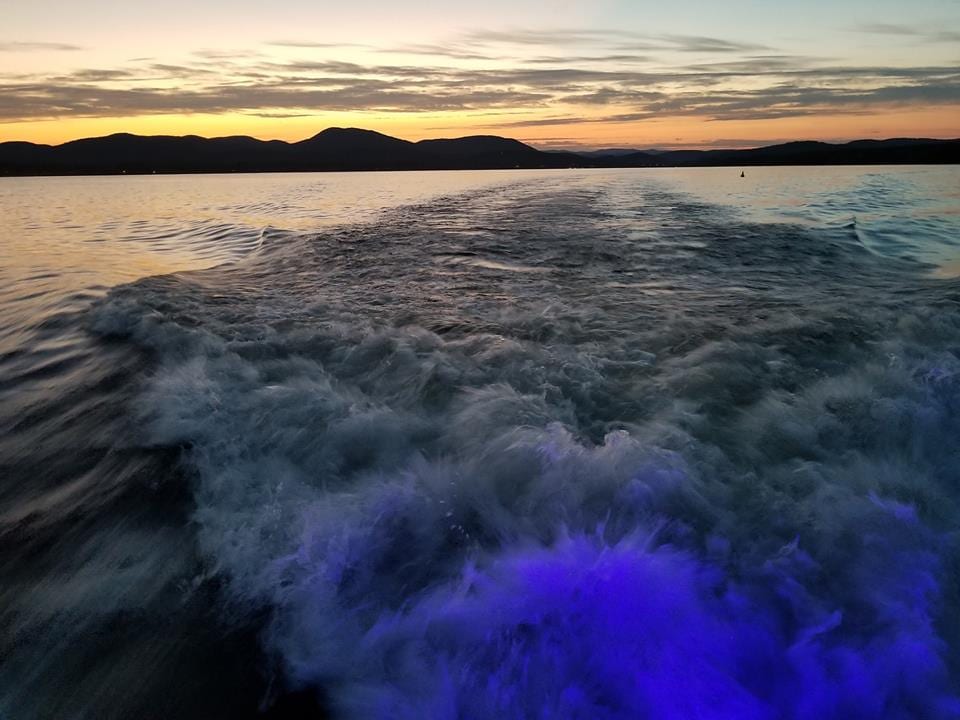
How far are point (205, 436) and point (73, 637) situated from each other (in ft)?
6.14

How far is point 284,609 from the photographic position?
9.11ft

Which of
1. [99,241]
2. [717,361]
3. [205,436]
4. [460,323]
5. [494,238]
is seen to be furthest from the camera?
[99,241]

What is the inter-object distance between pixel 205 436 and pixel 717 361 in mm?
4696

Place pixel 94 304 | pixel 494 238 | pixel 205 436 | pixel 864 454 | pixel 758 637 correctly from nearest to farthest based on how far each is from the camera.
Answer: pixel 758 637 < pixel 864 454 < pixel 205 436 < pixel 94 304 < pixel 494 238

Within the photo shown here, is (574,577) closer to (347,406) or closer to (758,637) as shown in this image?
(758,637)

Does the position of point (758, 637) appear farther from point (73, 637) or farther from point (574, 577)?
point (73, 637)

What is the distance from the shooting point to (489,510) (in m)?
3.34

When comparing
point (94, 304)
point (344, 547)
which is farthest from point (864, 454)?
point (94, 304)

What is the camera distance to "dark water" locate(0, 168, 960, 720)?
2.43 meters

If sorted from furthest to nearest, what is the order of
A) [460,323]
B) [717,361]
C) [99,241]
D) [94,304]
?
[99,241] → [94,304] → [460,323] → [717,361]

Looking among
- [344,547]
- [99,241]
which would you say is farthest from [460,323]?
[99,241]

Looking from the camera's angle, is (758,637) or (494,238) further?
(494,238)

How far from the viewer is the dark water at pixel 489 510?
2.43 m

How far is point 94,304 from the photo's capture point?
28.3 ft
